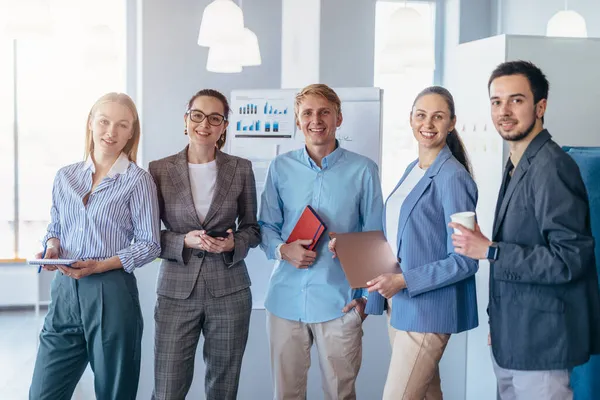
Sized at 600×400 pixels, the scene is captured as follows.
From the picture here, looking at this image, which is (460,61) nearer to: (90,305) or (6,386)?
(90,305)

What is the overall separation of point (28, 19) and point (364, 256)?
2.32 metres

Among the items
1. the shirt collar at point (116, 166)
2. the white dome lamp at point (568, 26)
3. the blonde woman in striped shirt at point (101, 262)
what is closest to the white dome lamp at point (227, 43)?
the blonde woman in striped shirt at point (101, 262)

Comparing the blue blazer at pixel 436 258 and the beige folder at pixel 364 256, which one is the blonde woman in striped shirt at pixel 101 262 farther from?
the blue blazer at pixel 436 258

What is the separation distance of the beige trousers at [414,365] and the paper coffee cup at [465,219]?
0.48 metres

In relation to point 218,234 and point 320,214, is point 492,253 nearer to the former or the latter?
point 320,214

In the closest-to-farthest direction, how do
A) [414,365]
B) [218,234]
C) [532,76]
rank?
[532,76], [414,365], [218,234]

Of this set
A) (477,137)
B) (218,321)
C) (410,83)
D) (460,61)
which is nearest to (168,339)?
(218,321)

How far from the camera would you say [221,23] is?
158 inches

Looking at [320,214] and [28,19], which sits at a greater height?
[28,19]

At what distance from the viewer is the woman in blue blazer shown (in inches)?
94.7

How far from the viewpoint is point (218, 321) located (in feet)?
9.25

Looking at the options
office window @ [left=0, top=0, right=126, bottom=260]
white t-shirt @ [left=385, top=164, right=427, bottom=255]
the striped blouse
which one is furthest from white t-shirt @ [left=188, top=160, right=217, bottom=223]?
office window @ [left=0, top=0, right=126, bottom=260]

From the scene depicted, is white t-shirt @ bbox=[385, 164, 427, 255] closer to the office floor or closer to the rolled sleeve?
the rolled sleeve

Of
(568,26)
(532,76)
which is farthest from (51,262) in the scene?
(568,26)
